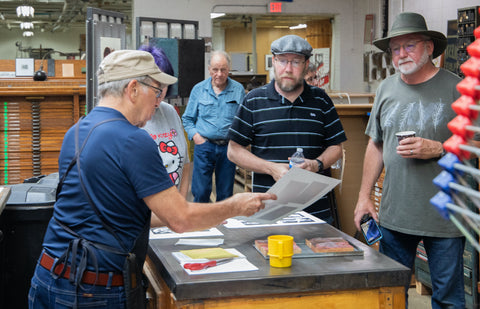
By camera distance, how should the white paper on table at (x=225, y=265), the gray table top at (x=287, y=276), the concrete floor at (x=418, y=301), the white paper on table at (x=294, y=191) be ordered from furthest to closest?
the concrete floor at (x=418, y=301) < the white paper on table at (x=294, y=191) < the white paper on table at (x=225, y=265) < the gray table top at (x=287, y=276)

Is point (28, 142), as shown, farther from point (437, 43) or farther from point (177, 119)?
point (437, 43)

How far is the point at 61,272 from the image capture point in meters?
1.90

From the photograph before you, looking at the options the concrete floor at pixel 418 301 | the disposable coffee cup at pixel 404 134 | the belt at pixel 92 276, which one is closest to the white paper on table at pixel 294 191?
the disposable coffee cup at pixel 404 134

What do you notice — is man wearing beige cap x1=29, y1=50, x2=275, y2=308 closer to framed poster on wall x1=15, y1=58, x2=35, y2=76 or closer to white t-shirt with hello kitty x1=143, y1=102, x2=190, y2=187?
white t-shirt with hello kitty x1=143, y1=102, x2=190, y2=187

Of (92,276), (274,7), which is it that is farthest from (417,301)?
(274,7)

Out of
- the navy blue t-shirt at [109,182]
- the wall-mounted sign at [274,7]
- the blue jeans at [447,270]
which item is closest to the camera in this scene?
the navy blue t-shirt at [109,182]

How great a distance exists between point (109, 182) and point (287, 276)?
700mm

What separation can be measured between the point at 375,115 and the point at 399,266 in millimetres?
995

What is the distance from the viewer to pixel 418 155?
258 cm

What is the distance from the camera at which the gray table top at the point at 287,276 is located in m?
1.97

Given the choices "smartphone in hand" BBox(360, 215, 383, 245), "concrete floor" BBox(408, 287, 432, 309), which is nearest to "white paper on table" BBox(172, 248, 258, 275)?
"smartphone in hand" BBox(360, 215, 383, 245)

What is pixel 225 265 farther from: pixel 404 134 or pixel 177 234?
pixel 404 134

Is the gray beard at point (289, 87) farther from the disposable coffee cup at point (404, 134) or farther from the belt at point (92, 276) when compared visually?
the belt at point (92, 276)

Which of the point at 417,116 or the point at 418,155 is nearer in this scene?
the point at 418,155
